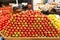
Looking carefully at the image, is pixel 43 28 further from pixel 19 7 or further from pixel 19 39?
pixel 19 7

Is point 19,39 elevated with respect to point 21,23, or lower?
lower

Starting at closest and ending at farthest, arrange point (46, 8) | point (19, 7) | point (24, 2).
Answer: point (46, 8) < point (19, 7) < point (24, 2)

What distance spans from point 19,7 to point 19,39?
398cm

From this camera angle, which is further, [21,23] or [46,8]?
[46,8]

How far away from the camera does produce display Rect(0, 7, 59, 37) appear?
89.4 inches

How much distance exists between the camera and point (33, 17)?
234 cm

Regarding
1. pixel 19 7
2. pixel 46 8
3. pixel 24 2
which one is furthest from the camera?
pixel 24 2

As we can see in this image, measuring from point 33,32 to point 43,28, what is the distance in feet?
0.49

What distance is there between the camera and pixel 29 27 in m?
2.30

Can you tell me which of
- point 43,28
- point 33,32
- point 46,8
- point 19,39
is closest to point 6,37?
point 19,39

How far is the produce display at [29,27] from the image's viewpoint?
2.27 m

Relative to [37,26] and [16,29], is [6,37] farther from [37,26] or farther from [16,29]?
[37,26]

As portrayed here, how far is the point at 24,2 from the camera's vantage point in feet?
21.7

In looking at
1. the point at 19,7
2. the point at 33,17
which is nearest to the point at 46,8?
the point at 19,7
